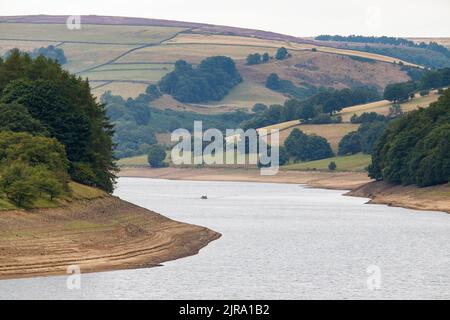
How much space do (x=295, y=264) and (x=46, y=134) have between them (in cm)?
3766

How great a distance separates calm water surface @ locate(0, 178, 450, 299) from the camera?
7212cm

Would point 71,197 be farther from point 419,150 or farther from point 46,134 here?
point 419,150

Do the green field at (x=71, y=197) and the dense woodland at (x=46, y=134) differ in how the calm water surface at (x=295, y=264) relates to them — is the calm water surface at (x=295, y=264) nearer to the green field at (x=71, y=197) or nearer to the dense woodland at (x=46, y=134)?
the green field at (x=71, y=197)

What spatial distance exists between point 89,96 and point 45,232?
54601 mm

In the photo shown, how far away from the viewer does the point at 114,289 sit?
236 feet

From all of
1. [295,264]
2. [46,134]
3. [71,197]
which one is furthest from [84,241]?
[46,134]

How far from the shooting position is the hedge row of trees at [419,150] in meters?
170

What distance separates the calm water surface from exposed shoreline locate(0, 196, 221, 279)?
68.2 inches

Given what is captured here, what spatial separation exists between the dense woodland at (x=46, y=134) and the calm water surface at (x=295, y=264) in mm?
12612

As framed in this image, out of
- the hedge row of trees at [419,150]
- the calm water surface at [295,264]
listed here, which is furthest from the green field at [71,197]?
the hedge row of trees at [419,150]
